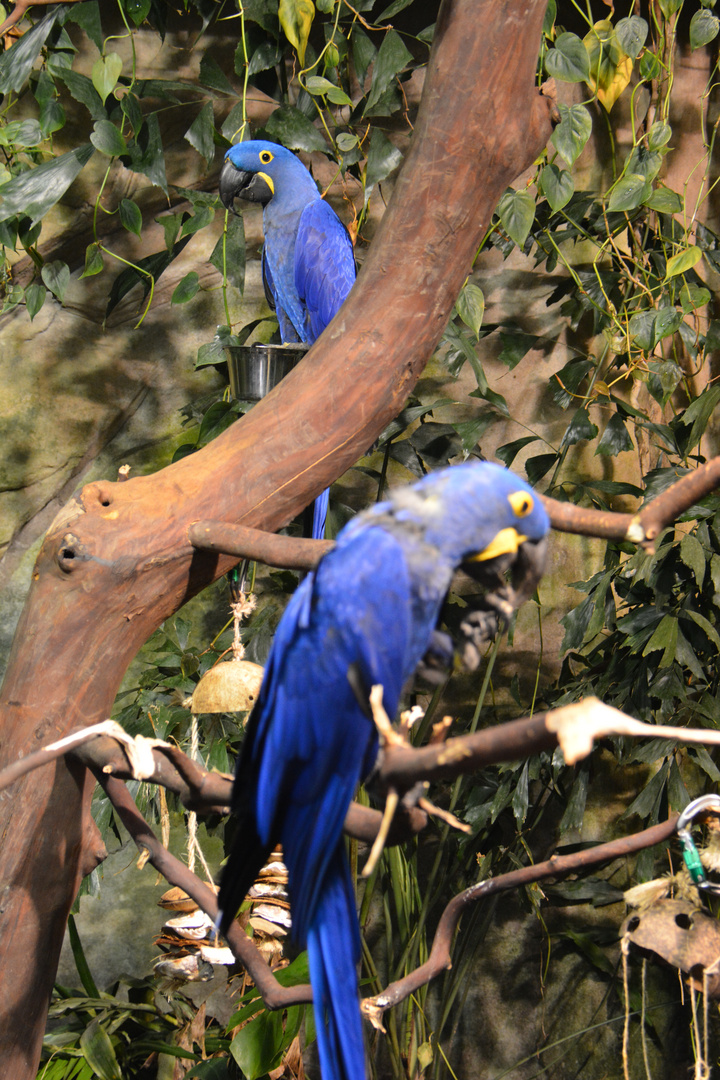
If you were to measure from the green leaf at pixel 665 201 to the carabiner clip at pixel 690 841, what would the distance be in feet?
3.68

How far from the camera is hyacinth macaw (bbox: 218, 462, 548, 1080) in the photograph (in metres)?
0.51

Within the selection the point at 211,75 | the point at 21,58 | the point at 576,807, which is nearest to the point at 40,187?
the point at 21,58

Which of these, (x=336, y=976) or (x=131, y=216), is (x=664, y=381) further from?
(x=336, y=976)

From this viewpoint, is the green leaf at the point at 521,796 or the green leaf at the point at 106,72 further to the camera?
the green leaf at the point at 521,796

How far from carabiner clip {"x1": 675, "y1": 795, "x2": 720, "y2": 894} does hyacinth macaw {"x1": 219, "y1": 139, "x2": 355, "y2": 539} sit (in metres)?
1.23

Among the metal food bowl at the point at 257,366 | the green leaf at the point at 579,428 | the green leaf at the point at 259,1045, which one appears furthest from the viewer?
the green leaf at the point at 579,428

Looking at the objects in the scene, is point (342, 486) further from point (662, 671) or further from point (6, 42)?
point (6, 42)

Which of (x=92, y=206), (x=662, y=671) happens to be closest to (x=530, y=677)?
(x=662, y=671)

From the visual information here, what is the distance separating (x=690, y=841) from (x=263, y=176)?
144 centimetres

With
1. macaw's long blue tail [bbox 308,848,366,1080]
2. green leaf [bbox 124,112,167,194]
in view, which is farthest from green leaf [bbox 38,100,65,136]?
macaw's long blue tail [bbox 308,848,366,1080]

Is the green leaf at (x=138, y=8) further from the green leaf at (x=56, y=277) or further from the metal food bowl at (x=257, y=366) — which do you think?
the metal food bowl at (x=257, y=366)

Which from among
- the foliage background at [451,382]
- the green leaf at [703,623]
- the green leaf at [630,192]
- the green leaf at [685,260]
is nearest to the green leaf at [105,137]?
the foliage background at [451,382]

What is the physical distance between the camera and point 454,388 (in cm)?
183

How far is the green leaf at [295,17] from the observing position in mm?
1272
